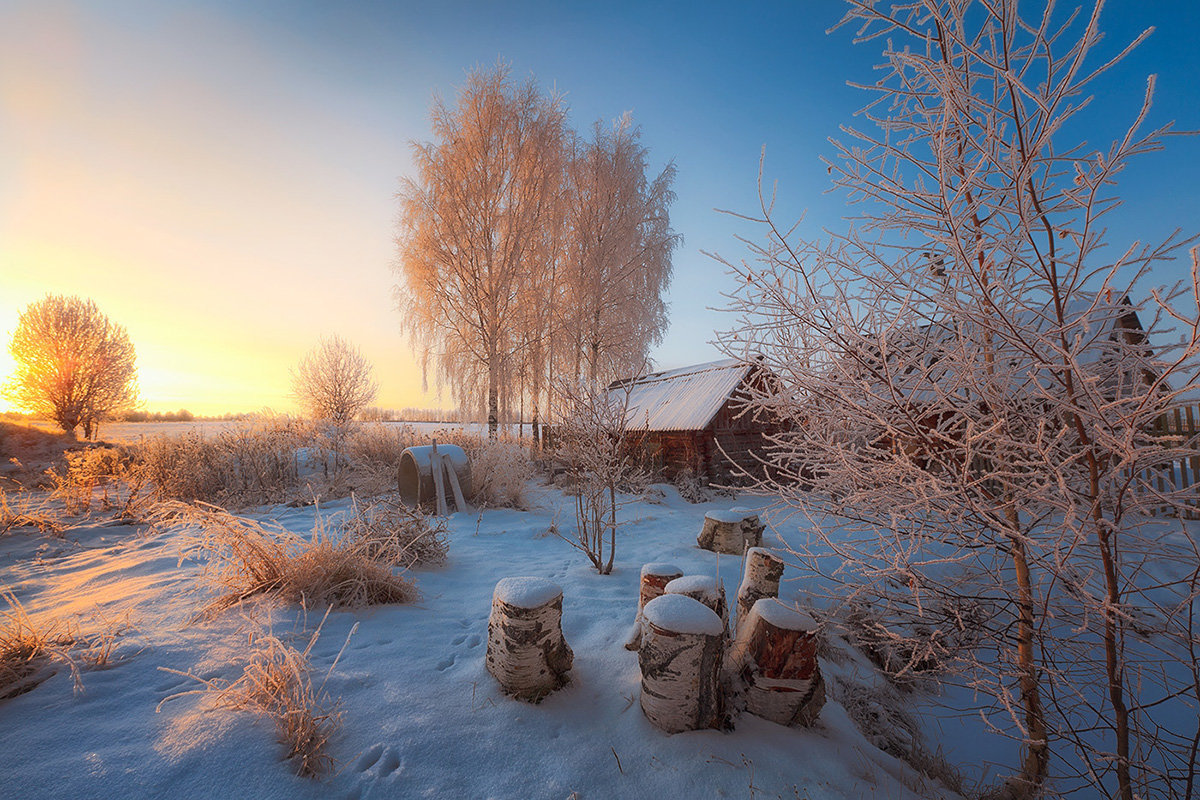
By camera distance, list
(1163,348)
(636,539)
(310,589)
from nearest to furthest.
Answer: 1. (1163,348)
2. (310,589)
3. (636,539)

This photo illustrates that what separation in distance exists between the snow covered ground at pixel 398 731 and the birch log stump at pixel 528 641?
0.09 m

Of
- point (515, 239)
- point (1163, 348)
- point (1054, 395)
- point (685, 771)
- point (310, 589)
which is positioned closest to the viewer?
point (1163, 348)

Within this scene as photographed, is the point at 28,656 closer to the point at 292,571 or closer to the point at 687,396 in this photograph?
the point at 292,571

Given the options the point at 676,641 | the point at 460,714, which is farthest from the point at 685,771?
the point at 460,714

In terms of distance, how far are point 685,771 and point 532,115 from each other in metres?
14.3

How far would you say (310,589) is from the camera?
304 centimetres

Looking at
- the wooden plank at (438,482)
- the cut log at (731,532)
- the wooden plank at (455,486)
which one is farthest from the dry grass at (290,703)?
the wooden plank at (455,486)

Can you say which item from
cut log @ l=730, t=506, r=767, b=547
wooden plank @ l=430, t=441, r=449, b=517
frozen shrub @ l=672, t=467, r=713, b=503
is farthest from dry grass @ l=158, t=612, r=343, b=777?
frozen shrub @ l=672, t=467, r=713, b=503

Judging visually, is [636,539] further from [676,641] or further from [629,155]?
[629,155]

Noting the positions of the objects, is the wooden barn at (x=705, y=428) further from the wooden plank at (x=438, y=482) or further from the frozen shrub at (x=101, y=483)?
the frozen shrub at (x=101, y=483)

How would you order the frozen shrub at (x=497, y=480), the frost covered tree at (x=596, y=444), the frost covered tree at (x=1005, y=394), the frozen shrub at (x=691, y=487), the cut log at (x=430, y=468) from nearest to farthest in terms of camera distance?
the frost covered tree at (x=1005, y=394) < the frost covered tree at (x=596, y=444) < the cut log at (x=430, y=468) < the frozen shrub at (x=497, y=480) < the frozen shrub at (x=691, y=487)

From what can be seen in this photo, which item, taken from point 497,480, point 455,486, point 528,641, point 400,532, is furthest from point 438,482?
point 528,641

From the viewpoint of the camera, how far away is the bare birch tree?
12008 millimetres

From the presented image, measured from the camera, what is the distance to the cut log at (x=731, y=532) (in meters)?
4.72
